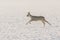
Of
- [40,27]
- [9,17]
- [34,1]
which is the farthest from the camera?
[34,1]

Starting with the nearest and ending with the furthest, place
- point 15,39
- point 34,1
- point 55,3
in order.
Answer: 1. point 15,39
2. point 55,3
3. point 34,1

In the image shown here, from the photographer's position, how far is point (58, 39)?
11.8 feet

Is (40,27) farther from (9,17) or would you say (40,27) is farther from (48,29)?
(9,17)

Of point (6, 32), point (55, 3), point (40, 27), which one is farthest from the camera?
point (55, 3)

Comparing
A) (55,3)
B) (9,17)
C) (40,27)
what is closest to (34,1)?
(55,3)

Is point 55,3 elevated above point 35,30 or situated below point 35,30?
above

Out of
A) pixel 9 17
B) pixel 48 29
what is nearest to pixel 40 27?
pixel 48 29

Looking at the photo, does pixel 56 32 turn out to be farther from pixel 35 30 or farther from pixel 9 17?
pixel 9 17

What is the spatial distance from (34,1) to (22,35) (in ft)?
11.7

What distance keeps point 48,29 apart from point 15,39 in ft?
2.47

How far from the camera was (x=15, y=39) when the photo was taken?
3.58 m

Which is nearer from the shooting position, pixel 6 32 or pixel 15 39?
pixel 15 39

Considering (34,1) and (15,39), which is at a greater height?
(34,1)

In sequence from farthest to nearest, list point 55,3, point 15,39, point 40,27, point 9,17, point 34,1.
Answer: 1. point 34,1
2. point 55,3
3. point 9,17
4. point 40,27
5. point 15,39
